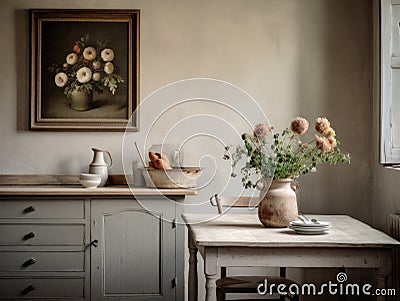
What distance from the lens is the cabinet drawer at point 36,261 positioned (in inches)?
172

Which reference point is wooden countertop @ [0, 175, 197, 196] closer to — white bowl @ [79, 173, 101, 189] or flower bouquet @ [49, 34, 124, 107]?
white bowl @ [79, 173, 101, 189]

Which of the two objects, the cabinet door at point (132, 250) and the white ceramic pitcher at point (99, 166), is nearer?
the cabinet door at point (132, 250)

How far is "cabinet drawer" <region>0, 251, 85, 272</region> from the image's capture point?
437cm

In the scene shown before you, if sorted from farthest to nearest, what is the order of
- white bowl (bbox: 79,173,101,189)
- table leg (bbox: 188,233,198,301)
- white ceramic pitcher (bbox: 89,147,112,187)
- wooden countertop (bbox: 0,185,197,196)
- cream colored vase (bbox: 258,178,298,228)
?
white ceramic pitcher (bbox: 89,147,112,187) → white bowl (bbox: 79,173,101,189) → wooden countertop (bbox: 0,185,197,196) → table leg (bbox: 188,233,198,301) → cream colored vase (bbox: 258,178,298,228)

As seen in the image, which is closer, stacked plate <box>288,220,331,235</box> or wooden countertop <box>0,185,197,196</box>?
stacked plate <box>288,220,331,235</box>

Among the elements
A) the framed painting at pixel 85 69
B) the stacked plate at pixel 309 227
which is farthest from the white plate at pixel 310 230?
the framed painting at pixel 85 69

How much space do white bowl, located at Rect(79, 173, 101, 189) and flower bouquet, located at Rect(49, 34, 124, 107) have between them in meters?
0.61

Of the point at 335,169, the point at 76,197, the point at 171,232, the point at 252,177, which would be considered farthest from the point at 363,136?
the point at 76,197

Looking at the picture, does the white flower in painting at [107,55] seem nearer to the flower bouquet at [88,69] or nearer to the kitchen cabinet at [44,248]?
the flower bouquet at [88,69]

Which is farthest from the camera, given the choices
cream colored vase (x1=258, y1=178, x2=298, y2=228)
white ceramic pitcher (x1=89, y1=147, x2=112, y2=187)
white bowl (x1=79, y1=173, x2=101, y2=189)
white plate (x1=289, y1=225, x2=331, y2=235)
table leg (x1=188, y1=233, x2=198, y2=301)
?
white ceramic pitcher (x1=89, y1=147, x2=112, y2=187)

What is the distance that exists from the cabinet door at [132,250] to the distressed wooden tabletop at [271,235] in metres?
0.61

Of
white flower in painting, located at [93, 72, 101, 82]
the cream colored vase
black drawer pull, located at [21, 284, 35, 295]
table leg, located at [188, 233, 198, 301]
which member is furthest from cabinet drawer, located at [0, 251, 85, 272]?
the cream colored vase

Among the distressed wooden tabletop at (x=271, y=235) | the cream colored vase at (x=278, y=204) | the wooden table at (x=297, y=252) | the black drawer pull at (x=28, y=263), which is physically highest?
the cream colored vase at (x=278, y=204)

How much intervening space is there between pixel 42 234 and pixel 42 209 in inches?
6.0
